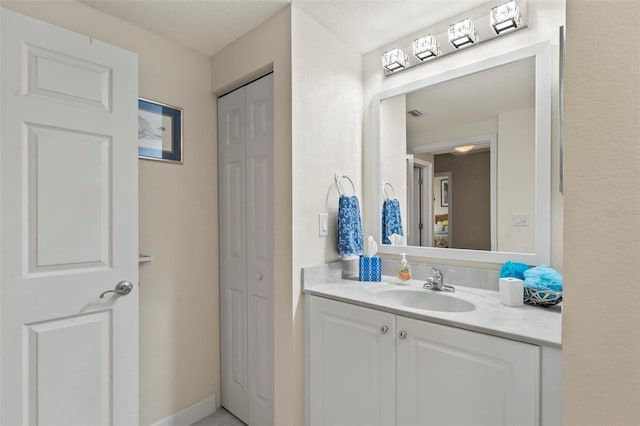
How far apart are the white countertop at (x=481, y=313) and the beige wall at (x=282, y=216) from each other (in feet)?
0.53

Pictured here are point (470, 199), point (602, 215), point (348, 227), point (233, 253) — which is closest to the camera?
point (602, 215)

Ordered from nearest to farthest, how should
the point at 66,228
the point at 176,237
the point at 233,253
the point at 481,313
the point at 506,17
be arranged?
the point at 481,313 → the point at 66,228 → the point at 506,17 → the point at 176,237 → the point at 233,253

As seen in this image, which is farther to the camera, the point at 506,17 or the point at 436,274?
the point at 436,274

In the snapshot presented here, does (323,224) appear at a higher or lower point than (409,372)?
higher

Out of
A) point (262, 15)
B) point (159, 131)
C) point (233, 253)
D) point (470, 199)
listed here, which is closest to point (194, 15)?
point (262, 15)

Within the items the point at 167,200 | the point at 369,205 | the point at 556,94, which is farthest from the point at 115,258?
the point at 556,94

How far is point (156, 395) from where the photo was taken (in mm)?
1857

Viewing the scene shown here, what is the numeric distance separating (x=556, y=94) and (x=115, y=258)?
2.08 meters

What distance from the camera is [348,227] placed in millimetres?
1840

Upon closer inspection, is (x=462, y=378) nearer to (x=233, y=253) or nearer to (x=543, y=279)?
(x=543, y=279)

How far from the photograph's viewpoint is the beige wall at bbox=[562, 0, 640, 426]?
0.46 meters

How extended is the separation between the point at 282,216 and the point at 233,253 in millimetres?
551

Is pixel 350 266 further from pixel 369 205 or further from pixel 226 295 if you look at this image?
pixel 226 295

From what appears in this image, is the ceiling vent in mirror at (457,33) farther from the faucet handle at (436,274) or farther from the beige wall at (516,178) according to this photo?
the faucet handle at (436,274)
